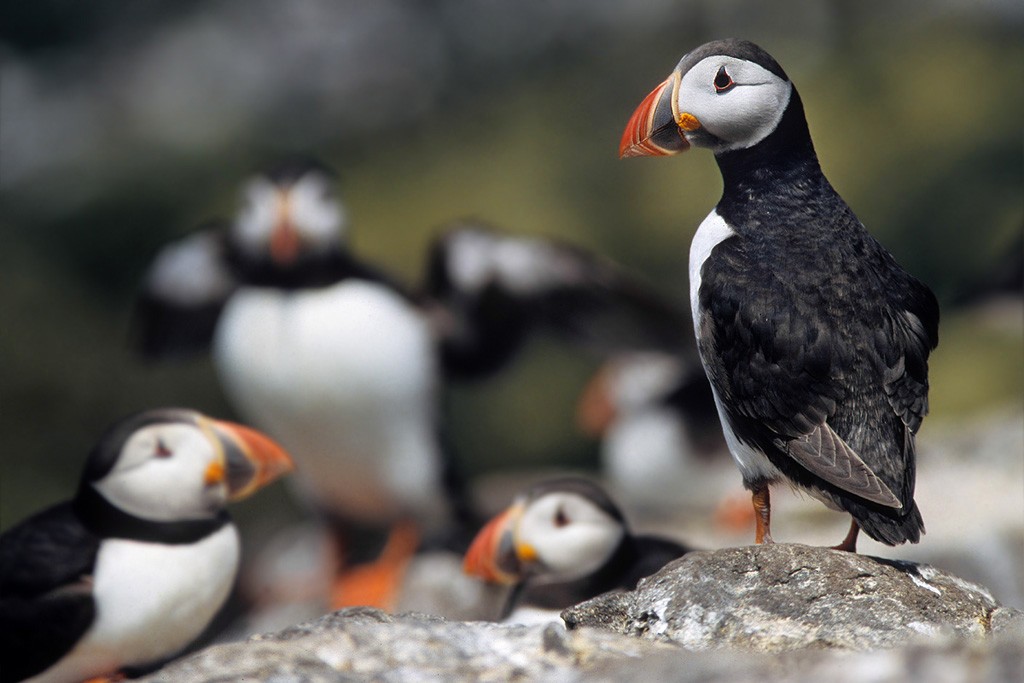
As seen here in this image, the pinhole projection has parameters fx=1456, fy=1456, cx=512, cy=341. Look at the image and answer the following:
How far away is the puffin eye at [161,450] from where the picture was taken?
4.44 metres

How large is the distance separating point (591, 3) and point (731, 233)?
883 cm

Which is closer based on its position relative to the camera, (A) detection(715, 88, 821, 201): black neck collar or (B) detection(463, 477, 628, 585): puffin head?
(A) detection(715, 88, 821, 201): black neck collar

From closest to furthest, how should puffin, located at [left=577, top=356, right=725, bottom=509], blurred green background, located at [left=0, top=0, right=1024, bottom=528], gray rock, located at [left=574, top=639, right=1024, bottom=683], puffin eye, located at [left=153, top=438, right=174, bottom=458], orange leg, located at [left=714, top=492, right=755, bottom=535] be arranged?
gray rock, located at [left=574, top=639, right=1024, bottom=683], puffin eye, located at [left=153, top=438, right=174, bottom=458], orange leg, located at [left=714, top=492, right=755, bottom=535], puffin, located at [left=577, top=356, right=725, bottom=509], blurred green background, located at [left=0, top=0, right=1024, bottom=528]

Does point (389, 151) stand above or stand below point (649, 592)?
above

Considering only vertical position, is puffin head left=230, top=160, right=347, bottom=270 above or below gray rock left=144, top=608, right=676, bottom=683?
above

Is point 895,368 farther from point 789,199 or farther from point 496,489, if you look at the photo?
point 496,489

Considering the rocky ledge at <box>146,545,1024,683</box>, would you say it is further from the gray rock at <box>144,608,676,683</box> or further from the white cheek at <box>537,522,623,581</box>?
the white cheek at <box>537,522,623,581</box>

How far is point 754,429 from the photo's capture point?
3.29 m

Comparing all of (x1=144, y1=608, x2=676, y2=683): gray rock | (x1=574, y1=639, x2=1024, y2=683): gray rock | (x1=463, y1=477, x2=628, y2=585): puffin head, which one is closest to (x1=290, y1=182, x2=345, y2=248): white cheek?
(x1=463, y1=477, x2=628, y2=585): puffin head

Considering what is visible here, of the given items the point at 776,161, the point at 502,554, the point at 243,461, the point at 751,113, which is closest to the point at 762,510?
the point at 776,161

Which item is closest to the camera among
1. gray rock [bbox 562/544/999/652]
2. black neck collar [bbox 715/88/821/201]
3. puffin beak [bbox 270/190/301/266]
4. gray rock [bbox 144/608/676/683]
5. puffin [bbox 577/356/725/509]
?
gray rock [bbox 144/608/676/683]

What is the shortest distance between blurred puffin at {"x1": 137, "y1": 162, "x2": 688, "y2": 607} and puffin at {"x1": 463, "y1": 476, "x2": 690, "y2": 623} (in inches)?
81.4

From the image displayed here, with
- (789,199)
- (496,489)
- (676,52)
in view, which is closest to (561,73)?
(676,52)

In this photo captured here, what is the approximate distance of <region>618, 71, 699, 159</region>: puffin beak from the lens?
340cm
